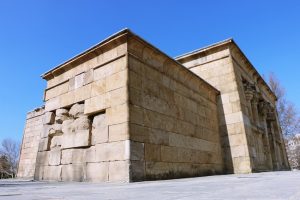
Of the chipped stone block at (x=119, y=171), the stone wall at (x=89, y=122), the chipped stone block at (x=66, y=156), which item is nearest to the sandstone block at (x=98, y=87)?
the stone wall at (x=89, y=122)

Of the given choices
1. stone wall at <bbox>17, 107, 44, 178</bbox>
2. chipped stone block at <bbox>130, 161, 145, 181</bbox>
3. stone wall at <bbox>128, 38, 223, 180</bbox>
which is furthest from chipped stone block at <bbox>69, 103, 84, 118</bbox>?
stone wall at <bbox>17, 107, 44, 178</bbox>

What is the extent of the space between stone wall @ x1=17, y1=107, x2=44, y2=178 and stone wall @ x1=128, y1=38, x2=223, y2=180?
633cm

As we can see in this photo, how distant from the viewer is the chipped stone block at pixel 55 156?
5867 millimetres

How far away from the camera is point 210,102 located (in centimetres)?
873

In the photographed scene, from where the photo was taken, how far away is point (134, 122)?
4.82 meters

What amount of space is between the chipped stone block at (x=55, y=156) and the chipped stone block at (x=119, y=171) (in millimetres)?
1945

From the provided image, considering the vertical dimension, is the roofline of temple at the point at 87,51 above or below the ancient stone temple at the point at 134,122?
above

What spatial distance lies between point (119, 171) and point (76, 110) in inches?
85.6

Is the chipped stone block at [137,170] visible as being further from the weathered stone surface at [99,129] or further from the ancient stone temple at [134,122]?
the weathered stone surface at [99,129]

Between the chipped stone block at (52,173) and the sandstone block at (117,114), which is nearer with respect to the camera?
the sandstone block at (117,114)

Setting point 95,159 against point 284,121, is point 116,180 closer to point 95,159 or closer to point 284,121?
point 95,159

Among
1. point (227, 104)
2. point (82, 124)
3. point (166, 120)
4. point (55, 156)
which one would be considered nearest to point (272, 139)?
point (227, 104)

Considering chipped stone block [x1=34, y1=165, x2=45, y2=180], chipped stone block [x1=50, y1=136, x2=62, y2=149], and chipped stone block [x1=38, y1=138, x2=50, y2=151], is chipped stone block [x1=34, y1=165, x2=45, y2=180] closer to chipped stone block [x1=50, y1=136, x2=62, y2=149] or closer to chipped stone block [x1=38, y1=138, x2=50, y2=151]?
chipped stone block [x1=38, y1=138, x2=50, y2=151]

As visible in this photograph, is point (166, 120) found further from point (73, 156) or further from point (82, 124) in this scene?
point (73, 156)
